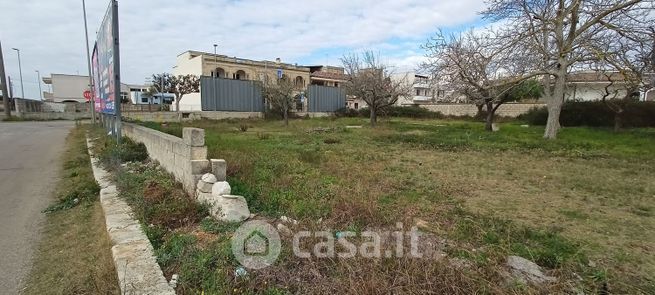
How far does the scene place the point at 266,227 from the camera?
3.58 metres

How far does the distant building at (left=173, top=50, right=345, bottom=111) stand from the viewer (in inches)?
1734

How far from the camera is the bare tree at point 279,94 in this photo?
26.9 m

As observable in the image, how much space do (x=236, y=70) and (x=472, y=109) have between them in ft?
102

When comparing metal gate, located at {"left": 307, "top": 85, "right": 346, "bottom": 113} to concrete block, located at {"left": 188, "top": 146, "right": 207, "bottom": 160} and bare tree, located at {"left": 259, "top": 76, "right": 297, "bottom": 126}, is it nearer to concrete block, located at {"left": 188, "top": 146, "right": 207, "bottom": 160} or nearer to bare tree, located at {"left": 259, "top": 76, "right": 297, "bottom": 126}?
bare tree, located at {"left": 259, "top": 76, "right": 297, "bottom": 126}

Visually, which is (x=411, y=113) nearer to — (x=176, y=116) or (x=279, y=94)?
(x=279, y=94)

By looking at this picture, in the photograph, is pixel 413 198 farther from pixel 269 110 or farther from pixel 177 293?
pixel 269 110

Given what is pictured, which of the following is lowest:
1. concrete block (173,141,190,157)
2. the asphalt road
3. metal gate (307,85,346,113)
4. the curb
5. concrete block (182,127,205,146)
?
the asphalt road

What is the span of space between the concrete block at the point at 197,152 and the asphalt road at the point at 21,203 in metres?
1.95

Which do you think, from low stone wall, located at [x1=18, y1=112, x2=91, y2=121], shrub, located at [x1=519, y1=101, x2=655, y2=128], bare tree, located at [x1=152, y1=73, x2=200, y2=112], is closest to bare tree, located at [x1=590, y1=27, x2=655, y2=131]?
shrub, located at [x1=519, y1=101, x2=655, y2=128]

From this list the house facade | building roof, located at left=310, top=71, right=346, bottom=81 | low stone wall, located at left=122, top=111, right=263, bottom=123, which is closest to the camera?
low stone wall, located at left=122, top=111, right=263, bottom=123

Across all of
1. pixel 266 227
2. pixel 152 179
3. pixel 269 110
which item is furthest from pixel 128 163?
pixel 269 110

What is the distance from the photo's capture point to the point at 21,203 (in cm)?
555

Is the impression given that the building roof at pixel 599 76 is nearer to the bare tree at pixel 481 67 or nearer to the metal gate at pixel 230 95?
the bare tree at pixel 481 67

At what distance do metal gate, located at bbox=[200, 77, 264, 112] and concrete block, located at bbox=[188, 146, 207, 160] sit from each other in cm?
2487
